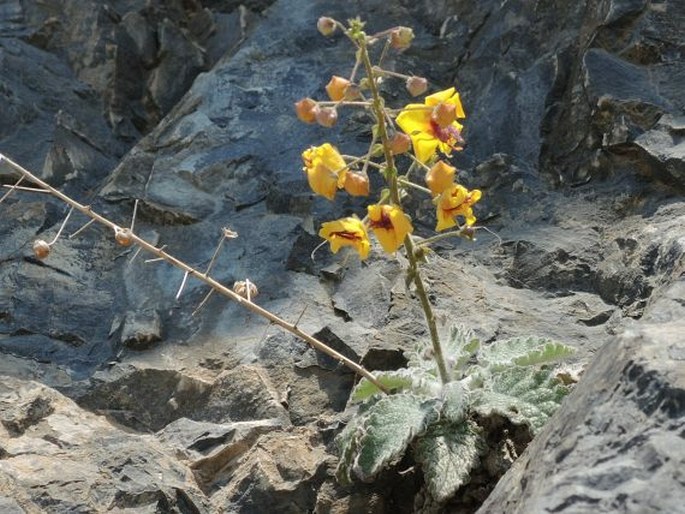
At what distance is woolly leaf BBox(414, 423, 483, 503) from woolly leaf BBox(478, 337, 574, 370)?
0.24 m

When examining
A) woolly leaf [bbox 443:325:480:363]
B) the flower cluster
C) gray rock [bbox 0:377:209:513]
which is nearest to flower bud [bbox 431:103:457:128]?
the flower cluster

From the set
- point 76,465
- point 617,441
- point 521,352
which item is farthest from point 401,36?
point 76,465

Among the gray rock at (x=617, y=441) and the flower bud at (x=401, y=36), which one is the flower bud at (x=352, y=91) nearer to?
the flower bud at (x=401, y=36)

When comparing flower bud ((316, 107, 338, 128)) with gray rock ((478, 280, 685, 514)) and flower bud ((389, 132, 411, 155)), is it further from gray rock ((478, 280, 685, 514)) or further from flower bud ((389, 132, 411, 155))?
gray rock ((478, 280, 685, 514))

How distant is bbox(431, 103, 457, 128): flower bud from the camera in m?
2.62

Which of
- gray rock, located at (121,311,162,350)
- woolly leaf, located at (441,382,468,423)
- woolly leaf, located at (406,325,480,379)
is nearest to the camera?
woolly leaf, located at (441,382,468,423)

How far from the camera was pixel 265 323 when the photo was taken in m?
3.47

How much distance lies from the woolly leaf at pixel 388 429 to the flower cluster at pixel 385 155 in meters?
0.39

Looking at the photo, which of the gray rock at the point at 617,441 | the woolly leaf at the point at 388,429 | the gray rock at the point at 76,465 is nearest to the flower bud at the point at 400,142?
the woolly leaf at the point at 388,429

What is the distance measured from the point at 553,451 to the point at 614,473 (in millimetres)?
184

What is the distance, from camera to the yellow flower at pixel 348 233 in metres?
2.61

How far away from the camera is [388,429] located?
268 centimetres

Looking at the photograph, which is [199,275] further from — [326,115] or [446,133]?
[446,133]

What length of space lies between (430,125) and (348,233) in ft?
1.11
